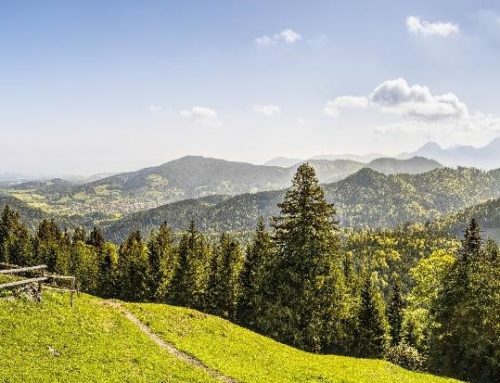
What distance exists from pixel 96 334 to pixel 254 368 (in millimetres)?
11744

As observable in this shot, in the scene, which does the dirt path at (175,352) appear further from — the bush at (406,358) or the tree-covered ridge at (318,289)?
the bush at (406,358)

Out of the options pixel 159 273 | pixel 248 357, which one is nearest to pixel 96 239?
Answer: pixel 159 273

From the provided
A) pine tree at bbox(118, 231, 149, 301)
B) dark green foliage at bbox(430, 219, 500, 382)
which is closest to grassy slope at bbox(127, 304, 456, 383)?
dark green foliage at bbox(430, 219, 500, 382)

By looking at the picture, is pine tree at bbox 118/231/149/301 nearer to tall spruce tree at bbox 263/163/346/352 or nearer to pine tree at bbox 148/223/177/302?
pine tree at bbox 148/223/177/302

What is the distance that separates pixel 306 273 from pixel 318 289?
7.73 feet

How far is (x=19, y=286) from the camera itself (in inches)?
1351

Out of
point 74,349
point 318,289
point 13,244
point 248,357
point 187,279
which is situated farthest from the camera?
point 13,244

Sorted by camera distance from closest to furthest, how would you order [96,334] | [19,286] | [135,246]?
[96,334] < [19,286] < [135,246]

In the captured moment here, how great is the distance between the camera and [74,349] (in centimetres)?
2864

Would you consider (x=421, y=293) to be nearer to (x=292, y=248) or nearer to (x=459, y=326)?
(x=459, y=326)

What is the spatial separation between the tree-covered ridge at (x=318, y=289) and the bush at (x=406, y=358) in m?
0.19

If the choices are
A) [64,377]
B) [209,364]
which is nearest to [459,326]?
[209,364]

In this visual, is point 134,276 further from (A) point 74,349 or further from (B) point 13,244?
(A) point 74,349

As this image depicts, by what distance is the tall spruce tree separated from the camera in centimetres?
5662
